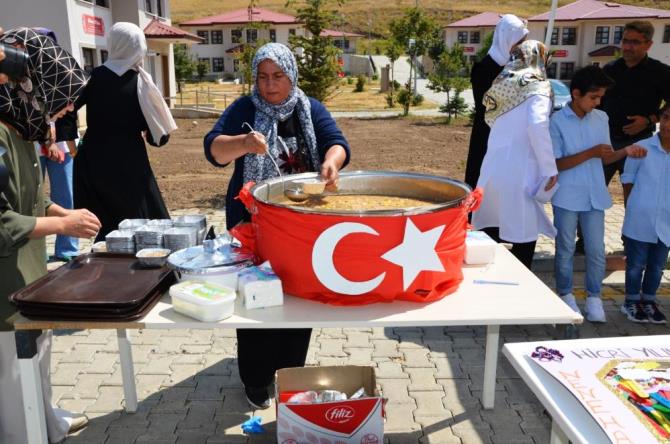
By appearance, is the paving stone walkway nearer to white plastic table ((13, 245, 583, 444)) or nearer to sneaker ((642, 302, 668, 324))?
sneaker ((642, 302, 668, 324))

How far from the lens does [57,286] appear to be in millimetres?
2033

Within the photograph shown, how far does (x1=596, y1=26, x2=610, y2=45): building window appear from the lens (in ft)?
142

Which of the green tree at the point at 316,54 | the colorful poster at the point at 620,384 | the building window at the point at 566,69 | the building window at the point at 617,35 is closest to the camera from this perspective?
the colorful poster at the point at 620,384

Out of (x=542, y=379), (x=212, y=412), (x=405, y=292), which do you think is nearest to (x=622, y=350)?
(x=542, y=379)

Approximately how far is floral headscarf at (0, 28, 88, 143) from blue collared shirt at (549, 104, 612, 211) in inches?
115

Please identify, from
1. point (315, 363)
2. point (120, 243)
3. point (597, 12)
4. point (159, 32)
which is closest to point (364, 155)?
point (315, 363)

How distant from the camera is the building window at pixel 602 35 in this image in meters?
43.2

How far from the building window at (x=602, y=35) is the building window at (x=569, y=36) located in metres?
1.60

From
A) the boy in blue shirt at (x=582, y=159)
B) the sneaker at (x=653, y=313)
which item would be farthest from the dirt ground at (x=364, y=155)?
the boy in blue shirt at (x=582, y=159)

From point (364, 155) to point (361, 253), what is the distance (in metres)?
10.3

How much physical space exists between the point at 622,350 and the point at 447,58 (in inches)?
1081

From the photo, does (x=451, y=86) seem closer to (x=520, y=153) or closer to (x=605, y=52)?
(x=520, y=153)

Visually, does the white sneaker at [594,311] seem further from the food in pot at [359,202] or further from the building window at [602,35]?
the building window at [602,35]


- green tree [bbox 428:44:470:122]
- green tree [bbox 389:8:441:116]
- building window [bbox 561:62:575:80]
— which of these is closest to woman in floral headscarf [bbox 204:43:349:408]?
green tree [bbox 428:44:470:122]
